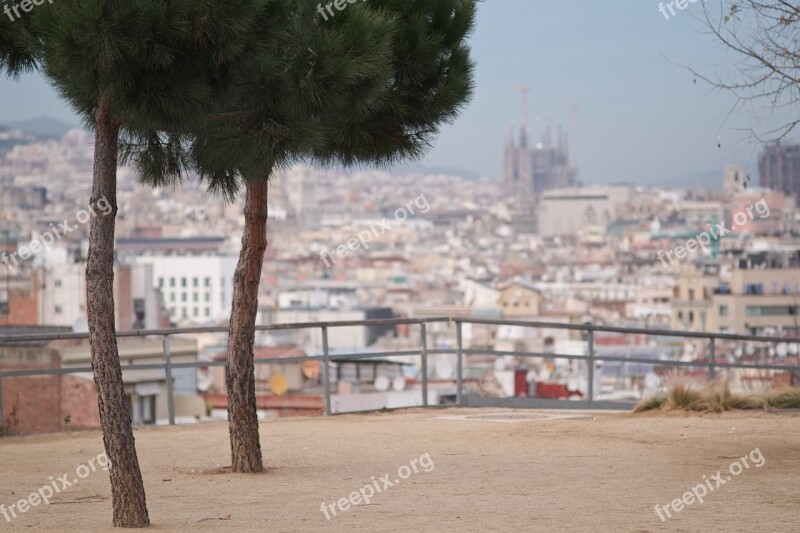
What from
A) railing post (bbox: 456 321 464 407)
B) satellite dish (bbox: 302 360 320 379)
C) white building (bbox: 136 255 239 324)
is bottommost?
satellite dish (bbox: 302 360 320 379)

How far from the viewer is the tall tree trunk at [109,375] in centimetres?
822

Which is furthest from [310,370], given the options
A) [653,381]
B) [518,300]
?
[518,300]

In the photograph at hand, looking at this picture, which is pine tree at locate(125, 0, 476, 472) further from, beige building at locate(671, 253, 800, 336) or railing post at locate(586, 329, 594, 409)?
beige building at locate(671, 253, 800, 336)

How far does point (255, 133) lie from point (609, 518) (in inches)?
142

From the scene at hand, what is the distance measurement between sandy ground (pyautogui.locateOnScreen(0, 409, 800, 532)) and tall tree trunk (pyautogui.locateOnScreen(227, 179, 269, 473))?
0.99 feet

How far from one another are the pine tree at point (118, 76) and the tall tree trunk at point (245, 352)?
2.49 m

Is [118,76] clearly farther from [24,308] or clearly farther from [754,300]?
[754,300]

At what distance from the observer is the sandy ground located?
8.62 meters

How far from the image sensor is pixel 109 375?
325 inches

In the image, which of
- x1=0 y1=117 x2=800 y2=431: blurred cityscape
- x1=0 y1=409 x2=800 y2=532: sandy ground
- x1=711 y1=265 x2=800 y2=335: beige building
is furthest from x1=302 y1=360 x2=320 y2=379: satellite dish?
x1=0 y1=409 x2=800 y2=532: sandy ground

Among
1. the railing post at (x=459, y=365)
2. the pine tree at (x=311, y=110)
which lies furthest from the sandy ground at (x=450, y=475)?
the pine tree at (x=311, y=110)

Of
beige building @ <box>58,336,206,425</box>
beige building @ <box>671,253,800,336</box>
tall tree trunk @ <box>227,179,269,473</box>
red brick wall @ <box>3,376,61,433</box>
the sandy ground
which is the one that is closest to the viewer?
the sandy ground

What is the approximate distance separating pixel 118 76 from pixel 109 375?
1.85 meters

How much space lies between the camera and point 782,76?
11992mm
